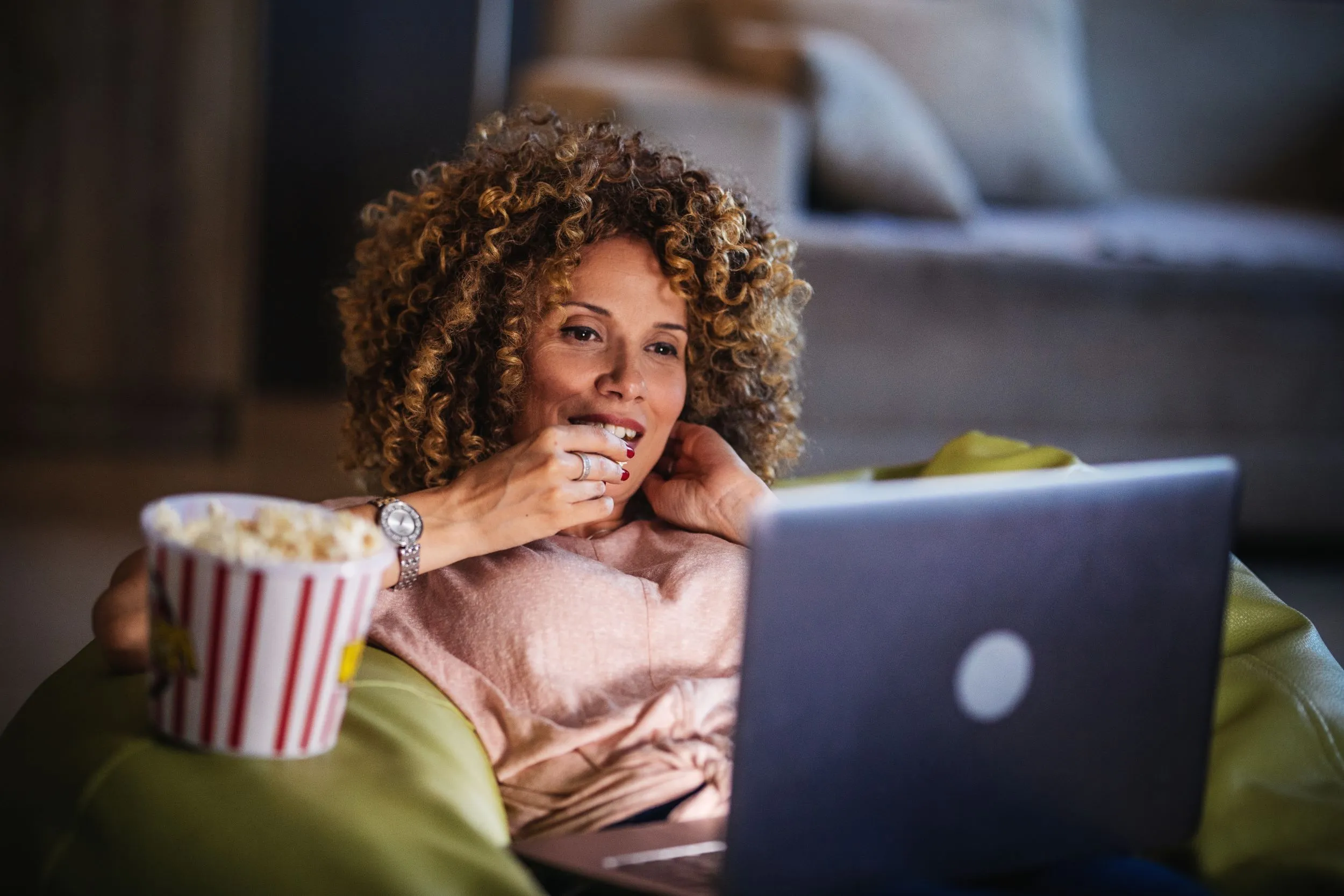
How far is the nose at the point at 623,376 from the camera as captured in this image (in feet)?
4.19

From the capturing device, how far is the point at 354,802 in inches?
37.2

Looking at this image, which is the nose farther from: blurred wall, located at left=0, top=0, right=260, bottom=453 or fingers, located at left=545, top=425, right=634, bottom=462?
blurred wall, located at left=0, top=0, right=260, bottom=453

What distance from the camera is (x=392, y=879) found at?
2.95 feet

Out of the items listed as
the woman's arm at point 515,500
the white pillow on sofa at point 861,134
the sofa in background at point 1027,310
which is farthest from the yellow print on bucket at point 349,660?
the white pillow on sofa at point 861,134

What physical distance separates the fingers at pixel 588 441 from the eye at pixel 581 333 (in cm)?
10

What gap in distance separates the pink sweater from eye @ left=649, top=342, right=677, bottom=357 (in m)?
0.18

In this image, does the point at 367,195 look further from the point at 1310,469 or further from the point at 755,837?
the point at 755,837

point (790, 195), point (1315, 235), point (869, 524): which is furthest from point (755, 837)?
point (1315, 235)

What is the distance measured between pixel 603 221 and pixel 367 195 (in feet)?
8.49

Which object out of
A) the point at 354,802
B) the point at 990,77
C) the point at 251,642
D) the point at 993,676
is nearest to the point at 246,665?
the point at 251,642

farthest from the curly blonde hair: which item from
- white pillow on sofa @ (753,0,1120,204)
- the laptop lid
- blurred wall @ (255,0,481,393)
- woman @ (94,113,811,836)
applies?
blurred wall @ (255,0,481,393)

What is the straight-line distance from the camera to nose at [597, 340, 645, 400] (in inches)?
50.3

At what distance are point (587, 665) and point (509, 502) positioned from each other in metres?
0.15

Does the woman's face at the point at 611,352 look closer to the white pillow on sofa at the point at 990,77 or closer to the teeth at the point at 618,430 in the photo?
the teeth at the point at 618,430
